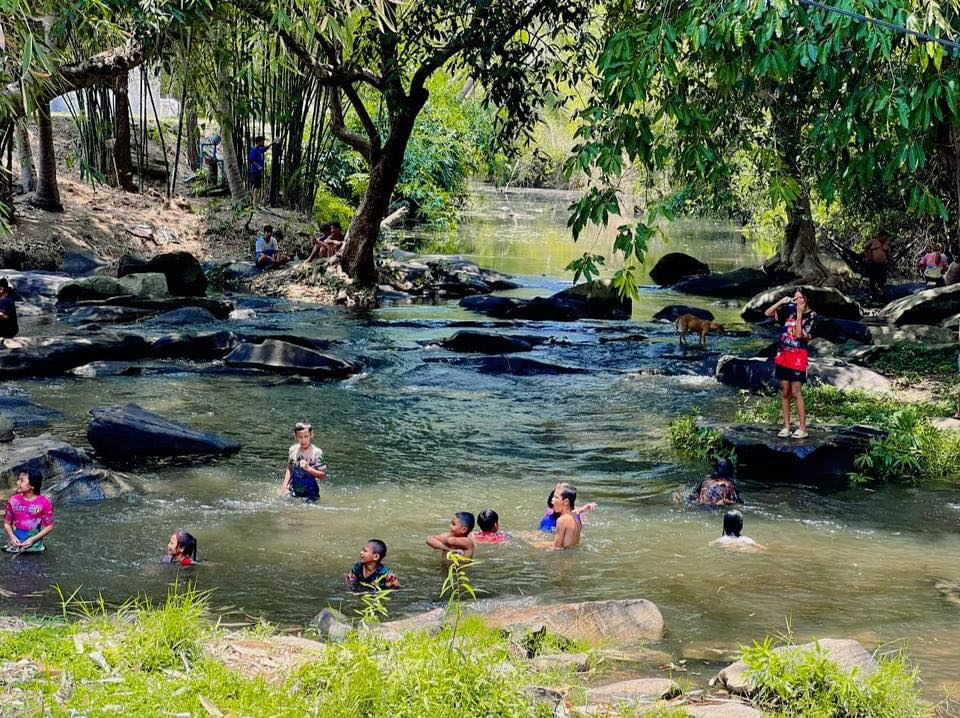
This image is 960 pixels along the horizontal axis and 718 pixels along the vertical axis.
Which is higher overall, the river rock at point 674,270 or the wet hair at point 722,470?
the river rock at point 674,270

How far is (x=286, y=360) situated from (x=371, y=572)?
8.88 meters

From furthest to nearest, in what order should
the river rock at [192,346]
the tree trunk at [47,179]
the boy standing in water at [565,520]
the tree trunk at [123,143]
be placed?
1. the tree trunk at [123,143]
2. the tree trunk at [47,179]
3. the river rock at [192,346]
4. the boy standing in water at [565,520]

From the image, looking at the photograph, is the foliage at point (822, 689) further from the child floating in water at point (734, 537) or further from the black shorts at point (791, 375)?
the black shorts at point (791, 375)

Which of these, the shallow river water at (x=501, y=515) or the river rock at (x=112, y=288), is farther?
the river rock at (x=112, y=288)

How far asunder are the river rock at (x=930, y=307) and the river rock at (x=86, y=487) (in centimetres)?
1535

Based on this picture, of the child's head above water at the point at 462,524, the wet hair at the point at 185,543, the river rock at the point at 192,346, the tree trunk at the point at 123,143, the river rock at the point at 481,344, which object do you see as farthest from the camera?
the tree trunk at the point at 123,143

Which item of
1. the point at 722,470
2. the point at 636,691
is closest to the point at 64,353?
the point at 722,470

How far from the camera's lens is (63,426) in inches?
489

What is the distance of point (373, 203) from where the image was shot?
23219 mm

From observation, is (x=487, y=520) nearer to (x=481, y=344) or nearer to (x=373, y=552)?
(x=373, y=552)

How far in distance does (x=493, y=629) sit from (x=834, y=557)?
3.96 m

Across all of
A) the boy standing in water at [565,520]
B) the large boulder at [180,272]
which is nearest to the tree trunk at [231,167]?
the large boulder at [180,272]

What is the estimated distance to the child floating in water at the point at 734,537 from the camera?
9.03 metres

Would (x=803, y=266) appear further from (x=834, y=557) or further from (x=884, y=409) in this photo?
(x=834, y=557)
